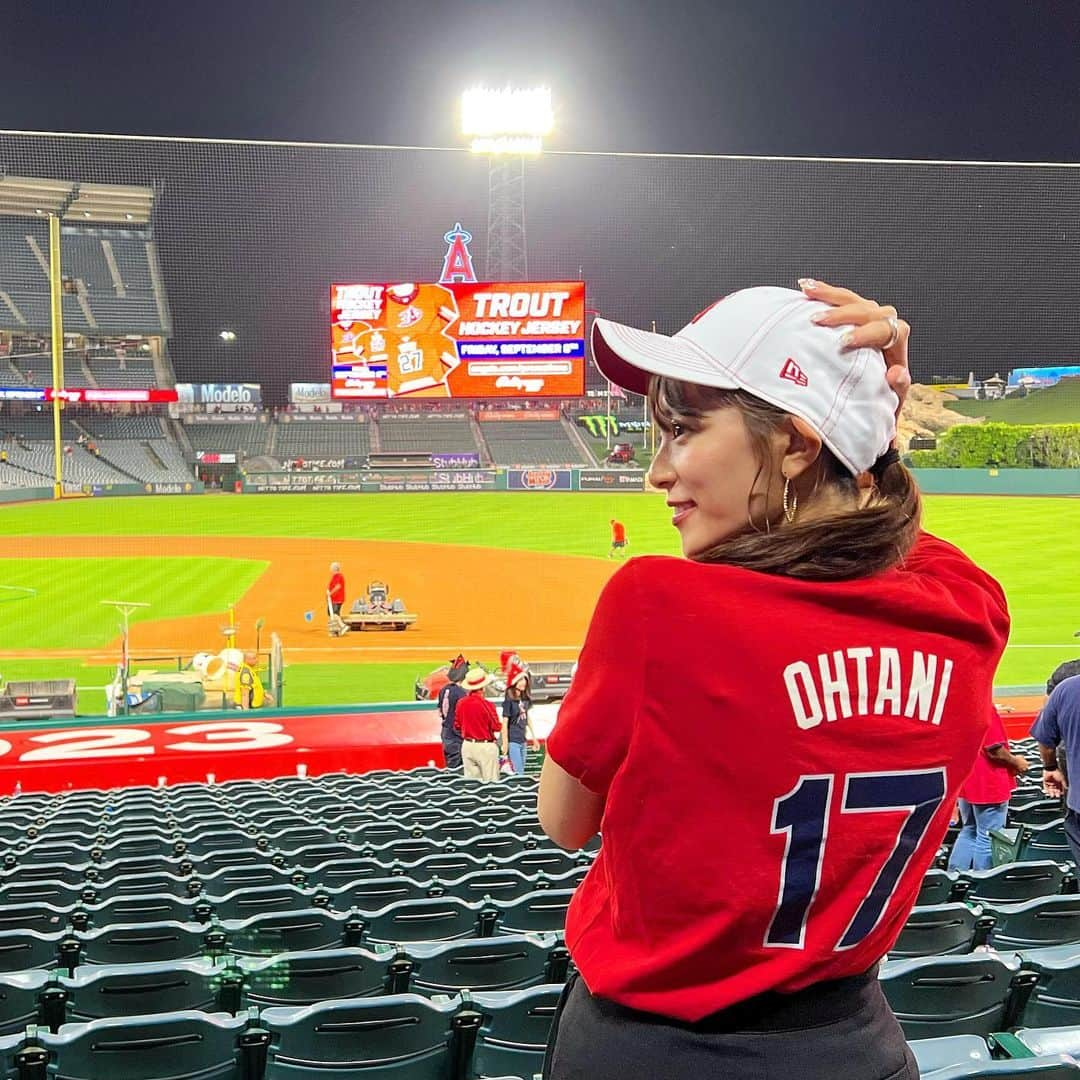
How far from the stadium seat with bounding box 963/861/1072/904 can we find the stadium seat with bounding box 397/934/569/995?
1.70 meters

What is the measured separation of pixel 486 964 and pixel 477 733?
18.1 feet

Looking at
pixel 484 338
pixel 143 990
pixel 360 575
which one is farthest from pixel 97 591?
pixel 143 990

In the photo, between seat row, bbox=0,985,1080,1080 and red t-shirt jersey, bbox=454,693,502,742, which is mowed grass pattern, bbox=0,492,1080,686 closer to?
red t-shirt jersey, bbox=454,693,502,742

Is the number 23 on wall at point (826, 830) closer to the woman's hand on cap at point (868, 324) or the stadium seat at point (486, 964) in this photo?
the woman's hand on cap at point (868, 324)

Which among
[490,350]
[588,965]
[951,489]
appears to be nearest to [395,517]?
[490,350]

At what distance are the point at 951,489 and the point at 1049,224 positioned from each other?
8.76 meters

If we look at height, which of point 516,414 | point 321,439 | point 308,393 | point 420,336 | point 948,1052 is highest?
point 308,393

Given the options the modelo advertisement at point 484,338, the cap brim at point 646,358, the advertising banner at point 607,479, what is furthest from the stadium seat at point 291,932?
the advertising banner at point 607,479

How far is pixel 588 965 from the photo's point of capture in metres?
1.02

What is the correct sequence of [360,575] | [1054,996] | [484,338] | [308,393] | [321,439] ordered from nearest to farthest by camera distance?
[1054,996]
[360,575]
[484,338]
[321,439]
[308,393]

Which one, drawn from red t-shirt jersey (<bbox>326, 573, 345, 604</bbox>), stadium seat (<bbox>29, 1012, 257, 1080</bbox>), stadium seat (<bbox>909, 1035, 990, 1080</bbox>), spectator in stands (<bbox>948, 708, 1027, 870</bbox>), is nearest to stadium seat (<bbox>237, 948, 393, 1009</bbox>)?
stadium seat (<bbox>29, 1012, 257, 1080</bbox>)

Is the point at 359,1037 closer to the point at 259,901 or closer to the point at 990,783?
the point at 259,901

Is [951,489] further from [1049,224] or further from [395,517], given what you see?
[395,517]

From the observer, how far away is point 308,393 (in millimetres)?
49312
